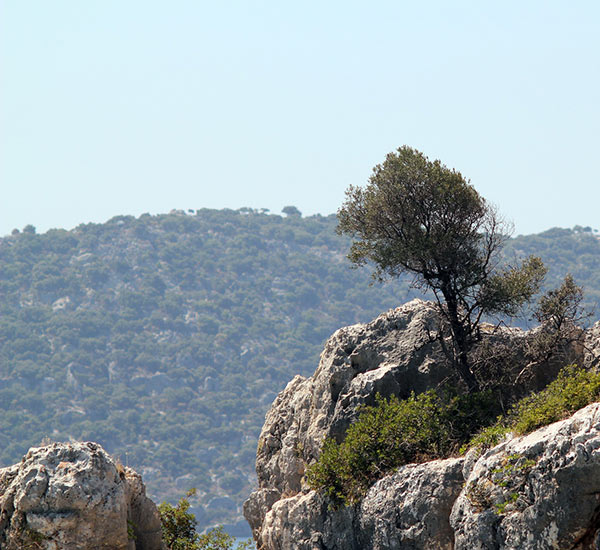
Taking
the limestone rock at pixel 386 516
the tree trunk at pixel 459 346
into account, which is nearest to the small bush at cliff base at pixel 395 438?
the limestone rock at pixel 386 516

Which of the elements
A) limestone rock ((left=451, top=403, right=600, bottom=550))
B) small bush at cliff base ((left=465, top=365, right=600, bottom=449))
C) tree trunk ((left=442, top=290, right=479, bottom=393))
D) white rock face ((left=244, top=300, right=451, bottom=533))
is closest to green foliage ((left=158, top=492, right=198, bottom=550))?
white rock face ((left=244, top=300, right=451, bottom=533))

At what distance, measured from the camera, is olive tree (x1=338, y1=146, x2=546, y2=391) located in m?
31.5

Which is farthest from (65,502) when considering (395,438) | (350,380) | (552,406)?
(552,406)

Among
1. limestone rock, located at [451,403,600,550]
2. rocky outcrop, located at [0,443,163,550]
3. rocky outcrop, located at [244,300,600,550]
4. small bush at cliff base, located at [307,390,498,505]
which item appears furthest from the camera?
small bush at cliff base, located at [307,390,498,505]

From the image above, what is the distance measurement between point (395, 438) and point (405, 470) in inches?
60.9

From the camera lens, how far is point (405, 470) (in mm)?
27547

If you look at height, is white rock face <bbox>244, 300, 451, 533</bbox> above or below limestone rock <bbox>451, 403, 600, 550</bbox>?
above

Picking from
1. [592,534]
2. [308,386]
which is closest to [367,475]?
[308,386]

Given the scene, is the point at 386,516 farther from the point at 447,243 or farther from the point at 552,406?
the point at 447,243

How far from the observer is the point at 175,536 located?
3253 cm

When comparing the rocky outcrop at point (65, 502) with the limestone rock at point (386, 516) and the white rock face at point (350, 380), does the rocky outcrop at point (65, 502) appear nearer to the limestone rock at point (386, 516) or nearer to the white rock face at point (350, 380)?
the limestone rock at point (386, 516)

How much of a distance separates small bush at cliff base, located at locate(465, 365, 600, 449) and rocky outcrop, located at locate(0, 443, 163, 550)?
9.46 metres

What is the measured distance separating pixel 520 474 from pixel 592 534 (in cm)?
214

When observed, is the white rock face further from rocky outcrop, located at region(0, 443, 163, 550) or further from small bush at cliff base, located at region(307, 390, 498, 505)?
rocky outcrop, located at region(0, 443, 163, 550)
